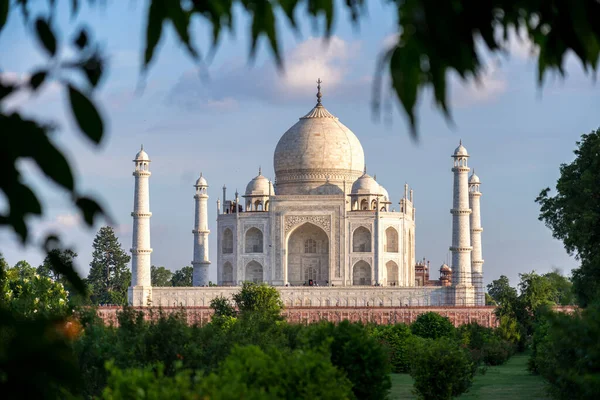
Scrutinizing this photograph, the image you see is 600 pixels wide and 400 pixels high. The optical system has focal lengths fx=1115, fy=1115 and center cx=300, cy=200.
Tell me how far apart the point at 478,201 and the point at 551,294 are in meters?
15.4

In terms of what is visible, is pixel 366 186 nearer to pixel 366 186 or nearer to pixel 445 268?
pixel 366 186

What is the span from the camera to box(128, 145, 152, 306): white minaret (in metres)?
42.4

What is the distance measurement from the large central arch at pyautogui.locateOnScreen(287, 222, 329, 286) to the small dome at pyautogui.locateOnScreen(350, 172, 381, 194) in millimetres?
2210

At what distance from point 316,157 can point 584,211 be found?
26.5 metres

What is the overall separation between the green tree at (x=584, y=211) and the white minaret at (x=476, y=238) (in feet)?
65.9

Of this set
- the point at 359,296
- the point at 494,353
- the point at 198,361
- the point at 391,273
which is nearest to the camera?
the point at 198,361

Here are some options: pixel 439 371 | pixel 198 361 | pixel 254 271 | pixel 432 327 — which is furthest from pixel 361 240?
pixel 198 361

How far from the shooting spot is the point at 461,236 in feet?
140

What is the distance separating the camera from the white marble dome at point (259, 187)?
152 ft

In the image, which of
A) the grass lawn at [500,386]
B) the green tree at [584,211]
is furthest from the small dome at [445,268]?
the green tree at [584,211]

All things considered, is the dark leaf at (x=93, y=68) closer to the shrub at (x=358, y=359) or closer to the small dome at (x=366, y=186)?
the shrub at (x=358, y=359)

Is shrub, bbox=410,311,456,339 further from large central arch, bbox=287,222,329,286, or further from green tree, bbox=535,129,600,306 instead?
large central arch, bbox=287,222,329,286

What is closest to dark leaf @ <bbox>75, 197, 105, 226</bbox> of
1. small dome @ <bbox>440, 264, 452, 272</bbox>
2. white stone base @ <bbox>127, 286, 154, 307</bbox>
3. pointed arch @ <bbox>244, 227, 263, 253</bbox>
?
white stone base @ <bbox>127, 286, 154, 307</bbox>

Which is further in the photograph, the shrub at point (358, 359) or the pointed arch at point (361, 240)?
the pointed arch at point (361, 240)
